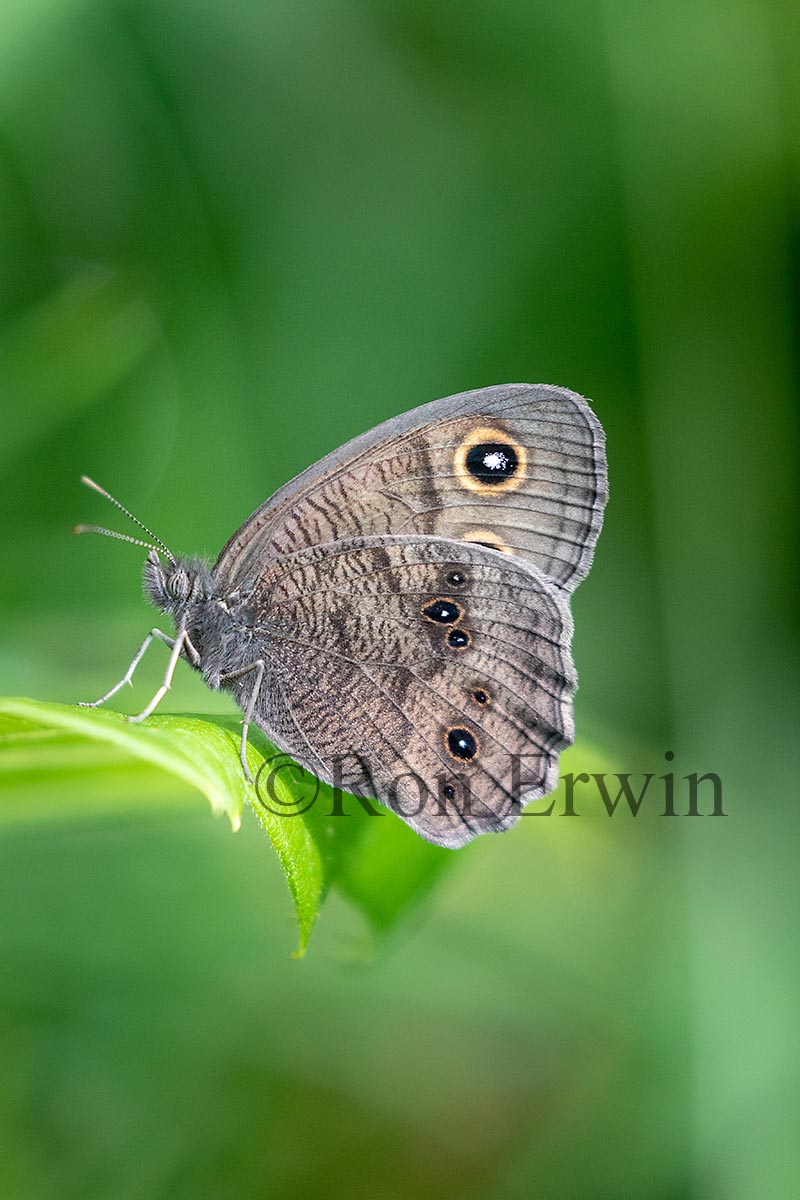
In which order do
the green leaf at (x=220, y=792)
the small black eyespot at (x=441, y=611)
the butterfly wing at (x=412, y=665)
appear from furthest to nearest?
the small black eyespot at (x=441, y=611)
the butterfly wing at (x=412, y=665)
the green leaf at (x=220, y=792)

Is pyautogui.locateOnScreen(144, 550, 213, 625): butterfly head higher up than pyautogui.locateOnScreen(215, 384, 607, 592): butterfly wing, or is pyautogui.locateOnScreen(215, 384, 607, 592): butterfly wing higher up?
pyautogui.locateOnScreen(215, 384, 607, 592): butterfly wing

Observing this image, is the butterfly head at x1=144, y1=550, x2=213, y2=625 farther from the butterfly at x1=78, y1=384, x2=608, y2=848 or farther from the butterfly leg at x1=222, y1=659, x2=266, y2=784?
the butterfly leg at x1=222, y1=659, x2=266, y2=784

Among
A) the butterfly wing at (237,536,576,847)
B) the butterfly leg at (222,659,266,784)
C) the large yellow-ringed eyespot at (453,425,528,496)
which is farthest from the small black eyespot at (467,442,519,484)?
the butterfly leg at (222,659,266,784)

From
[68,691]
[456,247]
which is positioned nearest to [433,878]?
[68,691]

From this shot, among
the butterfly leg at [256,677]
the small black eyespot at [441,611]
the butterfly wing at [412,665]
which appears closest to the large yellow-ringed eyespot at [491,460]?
the butterfly wing at [412,665]

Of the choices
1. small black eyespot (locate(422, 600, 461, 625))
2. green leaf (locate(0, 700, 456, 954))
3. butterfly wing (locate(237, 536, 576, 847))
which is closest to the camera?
green leaf (locate(0, 700, 456, 954))

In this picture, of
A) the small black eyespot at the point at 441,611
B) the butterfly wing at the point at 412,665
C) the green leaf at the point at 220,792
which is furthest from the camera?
the small black eyespot at the point at 441,611

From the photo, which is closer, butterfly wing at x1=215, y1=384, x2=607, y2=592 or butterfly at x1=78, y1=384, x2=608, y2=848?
butterfly at x1=78, y1=384, x2=608, y2=848

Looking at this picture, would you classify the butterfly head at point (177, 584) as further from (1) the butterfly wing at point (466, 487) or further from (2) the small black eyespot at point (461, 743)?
(2) the small black eyespot at point (461, 743)

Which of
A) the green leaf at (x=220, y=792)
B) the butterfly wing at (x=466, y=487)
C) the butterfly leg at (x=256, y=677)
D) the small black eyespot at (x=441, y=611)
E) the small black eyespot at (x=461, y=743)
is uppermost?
the butterfly wing at (x=466, y=487)
